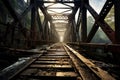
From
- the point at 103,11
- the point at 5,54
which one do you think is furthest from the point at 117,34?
the point at 5,54

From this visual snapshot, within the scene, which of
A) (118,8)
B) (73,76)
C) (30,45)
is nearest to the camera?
(73,76)

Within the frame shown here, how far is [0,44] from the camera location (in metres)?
5.43

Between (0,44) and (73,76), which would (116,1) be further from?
(0,44)

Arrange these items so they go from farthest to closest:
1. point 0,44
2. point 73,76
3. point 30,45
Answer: point 30,45 < point 0,44 < point 73,76

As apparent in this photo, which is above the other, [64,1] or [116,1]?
[64,1]

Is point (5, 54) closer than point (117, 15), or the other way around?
point (117, 15)

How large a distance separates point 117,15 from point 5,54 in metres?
3.49

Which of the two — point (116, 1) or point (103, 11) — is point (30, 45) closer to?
point (103, 11)

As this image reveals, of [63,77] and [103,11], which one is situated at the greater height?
[103,11]

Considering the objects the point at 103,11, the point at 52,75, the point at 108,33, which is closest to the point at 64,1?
the point at 103,11

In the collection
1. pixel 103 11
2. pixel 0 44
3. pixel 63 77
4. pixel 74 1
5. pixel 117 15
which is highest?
pixel 74 1

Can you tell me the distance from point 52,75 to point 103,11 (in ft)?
12.2

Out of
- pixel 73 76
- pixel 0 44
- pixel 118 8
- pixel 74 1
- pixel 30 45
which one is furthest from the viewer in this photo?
pixel 74 1

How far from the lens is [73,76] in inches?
108
